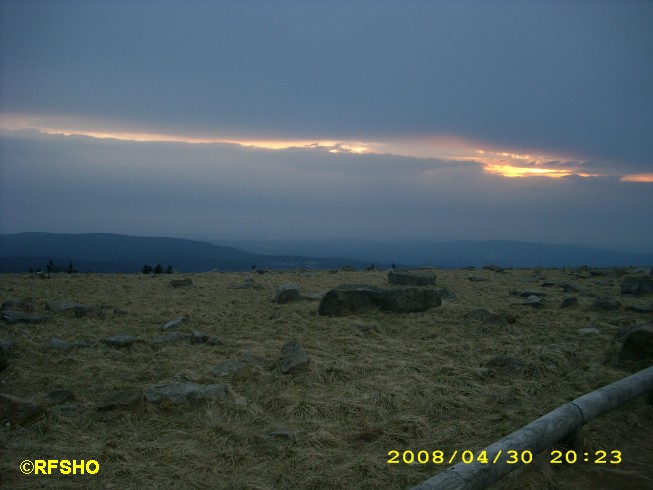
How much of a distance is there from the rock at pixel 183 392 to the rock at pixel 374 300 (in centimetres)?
639

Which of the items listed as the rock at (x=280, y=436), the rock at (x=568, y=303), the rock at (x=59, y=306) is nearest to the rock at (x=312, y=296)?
the rock at (x=59, y=306)

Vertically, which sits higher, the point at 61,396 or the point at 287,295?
the point at 287,295

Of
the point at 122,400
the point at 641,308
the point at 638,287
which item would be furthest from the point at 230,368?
the point at 638,287

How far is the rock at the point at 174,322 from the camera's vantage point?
12370mm

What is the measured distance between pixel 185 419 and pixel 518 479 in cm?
461

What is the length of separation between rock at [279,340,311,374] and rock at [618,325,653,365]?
6366 millimetres

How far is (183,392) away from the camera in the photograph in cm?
745

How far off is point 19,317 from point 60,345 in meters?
3.18

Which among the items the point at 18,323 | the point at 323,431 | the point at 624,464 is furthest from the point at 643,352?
the point at 18,323

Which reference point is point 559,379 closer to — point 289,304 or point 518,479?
point 518,479

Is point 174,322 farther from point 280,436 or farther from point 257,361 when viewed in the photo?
point 280,436

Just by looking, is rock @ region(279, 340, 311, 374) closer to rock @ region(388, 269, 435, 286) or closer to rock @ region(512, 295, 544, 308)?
rock @ region(512, 295, 544, 308)

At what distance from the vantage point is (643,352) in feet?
30.1
